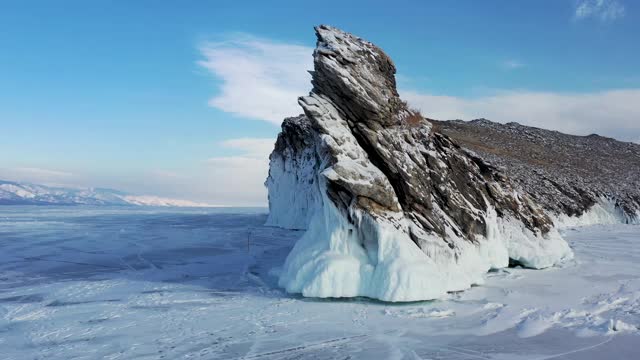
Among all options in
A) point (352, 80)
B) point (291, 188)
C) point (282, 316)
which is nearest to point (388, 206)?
point (352, 80)

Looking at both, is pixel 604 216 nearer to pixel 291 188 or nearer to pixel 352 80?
pixel 291 188

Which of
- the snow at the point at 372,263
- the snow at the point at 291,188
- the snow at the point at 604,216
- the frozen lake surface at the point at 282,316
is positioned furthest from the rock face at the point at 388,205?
the snow at the point at 604,216

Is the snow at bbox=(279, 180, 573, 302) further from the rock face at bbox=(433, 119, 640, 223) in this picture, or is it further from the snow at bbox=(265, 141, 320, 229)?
the snow at bbox=(265, 141, 320, 229)

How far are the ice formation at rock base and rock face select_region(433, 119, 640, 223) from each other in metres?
6.79

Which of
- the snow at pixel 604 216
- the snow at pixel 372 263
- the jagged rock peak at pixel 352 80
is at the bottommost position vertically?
the snow at pixel 372 263

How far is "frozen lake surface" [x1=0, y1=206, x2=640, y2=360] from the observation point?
9484 millimetres

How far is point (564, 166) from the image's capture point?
2135 inches

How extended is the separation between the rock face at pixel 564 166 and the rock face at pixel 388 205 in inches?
269

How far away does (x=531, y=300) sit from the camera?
1305cm

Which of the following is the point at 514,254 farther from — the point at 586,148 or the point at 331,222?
the point at 586,148

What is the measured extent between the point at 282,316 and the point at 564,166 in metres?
50.3

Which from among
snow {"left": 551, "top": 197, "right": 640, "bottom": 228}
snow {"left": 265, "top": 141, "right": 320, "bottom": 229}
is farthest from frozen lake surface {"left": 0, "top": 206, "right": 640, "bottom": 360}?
snow {"left": 551, "top": 197, "right": 640, "bottom": 228}

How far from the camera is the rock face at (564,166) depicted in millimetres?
41969

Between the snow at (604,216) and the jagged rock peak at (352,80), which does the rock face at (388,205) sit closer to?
the jagged rock peak at (352,80)
